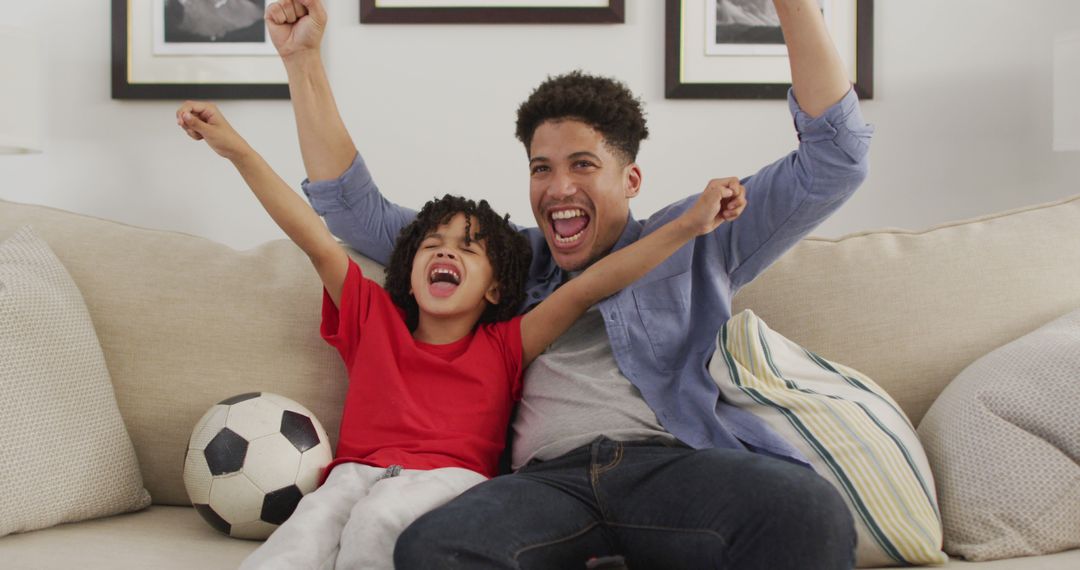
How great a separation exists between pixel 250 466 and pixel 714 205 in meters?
0.81

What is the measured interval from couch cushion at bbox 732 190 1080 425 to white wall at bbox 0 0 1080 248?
0.47 meters

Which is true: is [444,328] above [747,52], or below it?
below

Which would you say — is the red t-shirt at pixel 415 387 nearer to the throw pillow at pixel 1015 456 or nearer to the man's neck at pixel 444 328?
the man's neck at pixel 444 328

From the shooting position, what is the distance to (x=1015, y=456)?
135 cm

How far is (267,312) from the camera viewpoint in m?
1.68

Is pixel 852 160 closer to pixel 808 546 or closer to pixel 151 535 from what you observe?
pixel 808 546

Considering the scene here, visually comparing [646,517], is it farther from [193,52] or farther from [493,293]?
[193,52]

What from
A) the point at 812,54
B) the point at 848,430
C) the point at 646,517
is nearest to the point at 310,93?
the point at 812,54

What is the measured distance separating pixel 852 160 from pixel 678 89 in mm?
739

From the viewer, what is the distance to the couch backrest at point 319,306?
1609 mm

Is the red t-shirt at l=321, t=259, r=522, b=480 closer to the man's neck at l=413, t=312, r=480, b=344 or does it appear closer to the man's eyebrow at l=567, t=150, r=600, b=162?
the man's neck at l=413, t=312, r=480, b=344

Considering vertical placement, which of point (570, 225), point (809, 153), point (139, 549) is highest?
point (809, 153)

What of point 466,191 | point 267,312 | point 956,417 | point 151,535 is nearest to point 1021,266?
point 956,417

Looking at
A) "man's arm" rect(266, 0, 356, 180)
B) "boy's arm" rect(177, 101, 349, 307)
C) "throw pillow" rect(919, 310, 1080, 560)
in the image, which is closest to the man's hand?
"man's arm" rect(266, 0, 356, 180)
